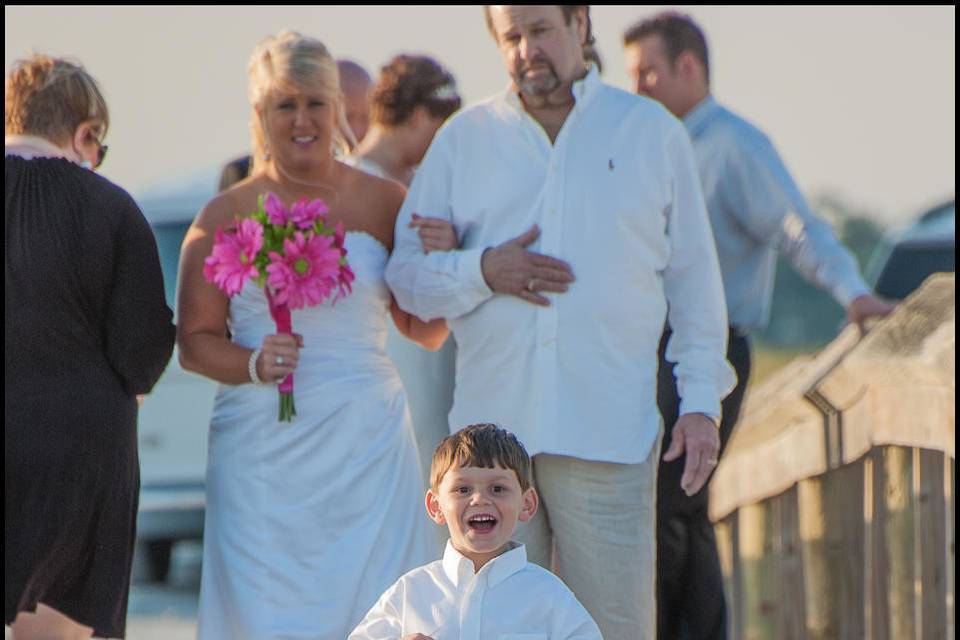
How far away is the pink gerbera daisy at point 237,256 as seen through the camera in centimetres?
562

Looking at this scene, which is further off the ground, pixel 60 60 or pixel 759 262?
pixel 60 60

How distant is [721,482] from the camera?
814 cm

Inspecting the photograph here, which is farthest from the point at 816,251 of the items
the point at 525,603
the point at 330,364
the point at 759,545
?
the point at 525,603

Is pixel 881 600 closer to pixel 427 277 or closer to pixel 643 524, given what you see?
pixel 643 524

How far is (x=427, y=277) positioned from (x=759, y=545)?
2.65 m

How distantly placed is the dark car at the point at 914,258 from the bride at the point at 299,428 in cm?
548

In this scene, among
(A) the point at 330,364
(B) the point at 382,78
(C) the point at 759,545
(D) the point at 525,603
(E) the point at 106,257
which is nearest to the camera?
(D) the point at 525,603

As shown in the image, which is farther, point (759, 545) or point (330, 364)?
point (759, 545)

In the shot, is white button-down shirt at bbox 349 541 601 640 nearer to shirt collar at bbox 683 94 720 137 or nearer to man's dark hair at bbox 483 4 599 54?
man's dark hair at bbox 483 4 599 54

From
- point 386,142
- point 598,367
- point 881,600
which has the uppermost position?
point 386,142

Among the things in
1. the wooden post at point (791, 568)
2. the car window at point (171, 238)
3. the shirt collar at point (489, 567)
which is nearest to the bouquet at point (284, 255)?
the shirt collar at point (489, 567)

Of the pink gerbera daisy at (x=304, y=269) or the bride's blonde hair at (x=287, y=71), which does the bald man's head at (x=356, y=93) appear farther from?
the pink gerbera daisy at (x=304, y=269)

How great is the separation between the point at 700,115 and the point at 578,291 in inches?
69.3

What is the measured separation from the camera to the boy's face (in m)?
4.76
